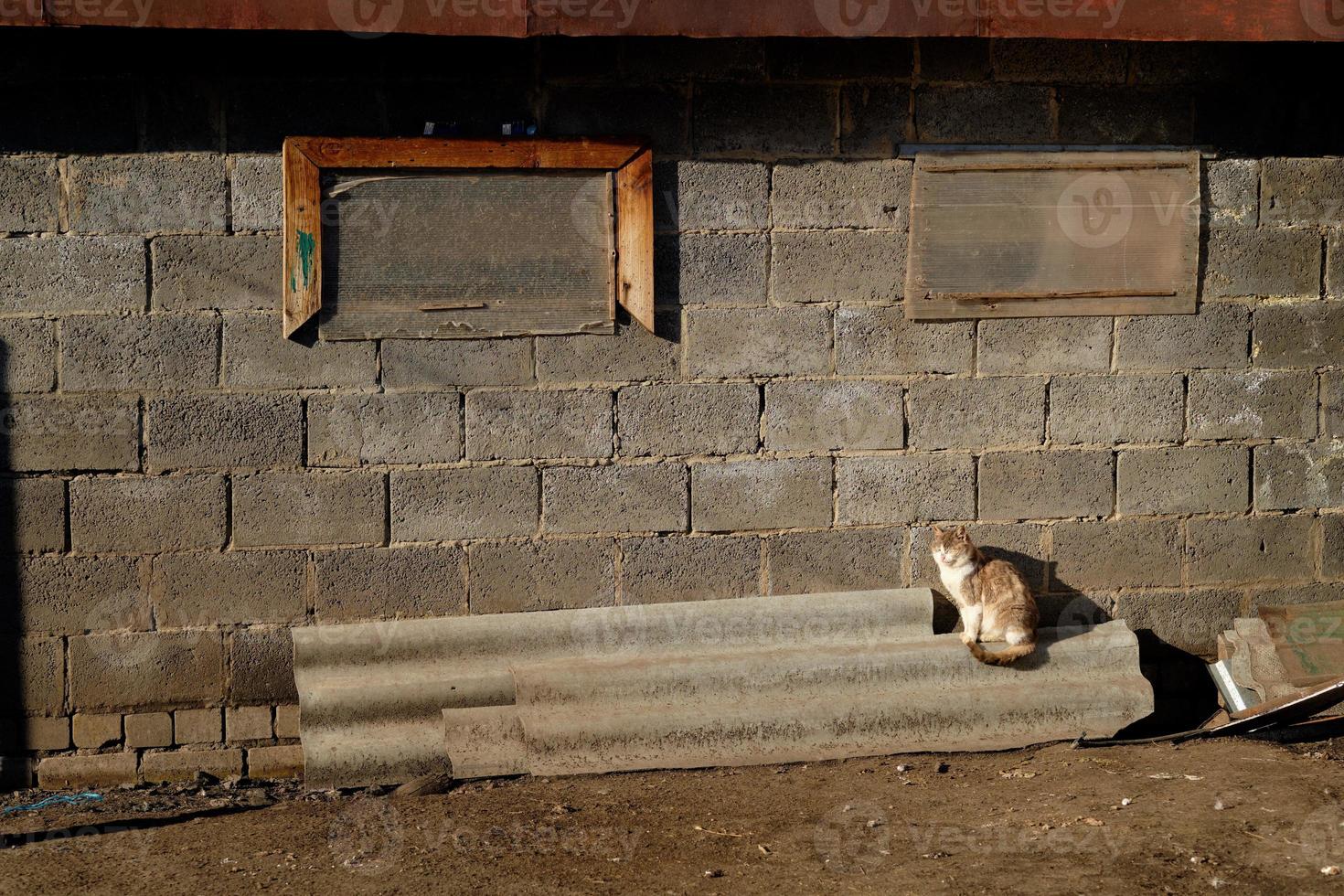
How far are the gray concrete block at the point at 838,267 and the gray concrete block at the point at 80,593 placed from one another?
287 centimetres

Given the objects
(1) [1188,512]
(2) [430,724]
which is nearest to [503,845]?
(2) [430,724]

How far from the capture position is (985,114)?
5.42 metres

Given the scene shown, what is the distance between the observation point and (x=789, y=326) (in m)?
5.36

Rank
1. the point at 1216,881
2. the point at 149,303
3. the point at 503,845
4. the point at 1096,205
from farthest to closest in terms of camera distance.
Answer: the point at 1096,205
the point at 149,303
the point at 503,845
the point at 1216,881

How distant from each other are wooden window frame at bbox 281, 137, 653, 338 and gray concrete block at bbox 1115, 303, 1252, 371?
6.95 ft

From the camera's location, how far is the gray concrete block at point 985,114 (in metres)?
5.39

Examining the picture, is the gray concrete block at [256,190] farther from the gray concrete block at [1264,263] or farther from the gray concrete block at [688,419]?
the gray concrete block at [1264,263]

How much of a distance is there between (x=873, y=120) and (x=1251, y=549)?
101 inches

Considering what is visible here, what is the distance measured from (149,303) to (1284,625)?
497 cm

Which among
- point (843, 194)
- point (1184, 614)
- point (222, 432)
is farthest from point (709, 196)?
point (1184, 614)

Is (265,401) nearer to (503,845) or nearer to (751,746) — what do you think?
(503,845)

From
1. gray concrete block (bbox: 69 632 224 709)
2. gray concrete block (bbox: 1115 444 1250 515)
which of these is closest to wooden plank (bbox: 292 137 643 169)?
gray concrete block (bbox: 69 632 224 709)

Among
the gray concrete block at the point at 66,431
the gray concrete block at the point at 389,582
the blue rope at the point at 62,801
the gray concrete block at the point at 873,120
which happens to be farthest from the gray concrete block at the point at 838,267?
the blue rope at the point at 62,801

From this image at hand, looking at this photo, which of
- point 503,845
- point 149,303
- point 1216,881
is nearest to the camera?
point 1216,881
